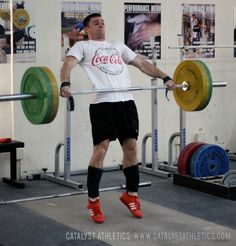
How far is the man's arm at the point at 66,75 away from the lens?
381cm

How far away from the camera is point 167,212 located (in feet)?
14.1

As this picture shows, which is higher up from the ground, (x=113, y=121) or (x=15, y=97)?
(x=15, y=97)

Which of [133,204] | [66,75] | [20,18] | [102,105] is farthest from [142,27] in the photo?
[133,204]

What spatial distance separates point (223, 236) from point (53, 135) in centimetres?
222

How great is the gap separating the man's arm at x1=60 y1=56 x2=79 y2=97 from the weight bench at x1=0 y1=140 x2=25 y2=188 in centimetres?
129

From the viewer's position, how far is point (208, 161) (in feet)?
16.7

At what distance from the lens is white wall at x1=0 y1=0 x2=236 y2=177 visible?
533cm

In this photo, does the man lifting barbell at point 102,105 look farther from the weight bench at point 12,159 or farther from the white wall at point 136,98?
the white wall at point 136,98

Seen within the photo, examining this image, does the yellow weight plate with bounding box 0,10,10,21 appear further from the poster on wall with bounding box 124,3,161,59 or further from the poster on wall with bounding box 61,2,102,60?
the poster on wall with bounding box 124,3,161,59

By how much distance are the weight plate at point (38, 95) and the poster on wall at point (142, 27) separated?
81.9 inches

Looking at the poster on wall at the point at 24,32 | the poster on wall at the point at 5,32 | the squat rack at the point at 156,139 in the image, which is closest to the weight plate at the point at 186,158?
the squat rack at the point at 156,139

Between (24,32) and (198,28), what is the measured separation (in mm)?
1827

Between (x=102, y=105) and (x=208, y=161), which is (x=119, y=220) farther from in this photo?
(x=208, y=161)

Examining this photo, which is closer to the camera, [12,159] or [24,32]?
[12,159]
